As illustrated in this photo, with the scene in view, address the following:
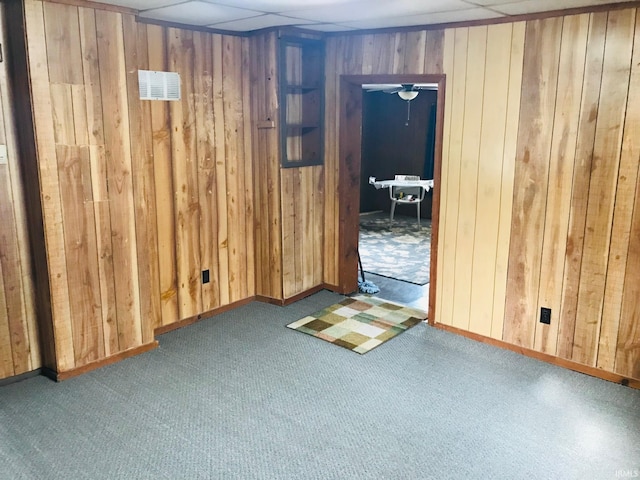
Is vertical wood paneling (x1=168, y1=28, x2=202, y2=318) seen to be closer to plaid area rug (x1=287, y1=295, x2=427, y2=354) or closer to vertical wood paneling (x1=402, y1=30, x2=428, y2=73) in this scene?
plaid area rug (x1=287, y1=295, x2=427, y2=354)

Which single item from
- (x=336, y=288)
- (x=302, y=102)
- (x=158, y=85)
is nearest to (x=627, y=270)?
(x=336, y=288)

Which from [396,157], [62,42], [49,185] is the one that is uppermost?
[62,42]

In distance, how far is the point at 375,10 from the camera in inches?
130

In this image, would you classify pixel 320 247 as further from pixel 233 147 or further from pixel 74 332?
pixel 74 332

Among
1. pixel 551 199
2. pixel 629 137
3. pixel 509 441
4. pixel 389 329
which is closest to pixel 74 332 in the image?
pixel 389 329

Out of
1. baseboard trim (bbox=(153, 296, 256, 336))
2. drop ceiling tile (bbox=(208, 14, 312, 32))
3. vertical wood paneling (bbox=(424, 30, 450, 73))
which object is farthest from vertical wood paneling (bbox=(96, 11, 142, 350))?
vertical wood paneling (bbox=(424, 30, 450, 73))

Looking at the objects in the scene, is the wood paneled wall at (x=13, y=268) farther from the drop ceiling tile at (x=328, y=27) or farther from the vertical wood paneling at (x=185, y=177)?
the drop ceiling tile at (x=328, y=27)

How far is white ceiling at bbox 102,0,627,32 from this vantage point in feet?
10.0

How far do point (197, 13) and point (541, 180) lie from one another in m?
2.44

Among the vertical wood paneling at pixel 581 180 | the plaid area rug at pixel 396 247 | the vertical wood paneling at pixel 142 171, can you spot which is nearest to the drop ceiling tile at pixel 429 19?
the vertical wood paneling at pixel 581 180

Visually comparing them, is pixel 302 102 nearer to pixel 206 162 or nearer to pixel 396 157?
pixel 206 162

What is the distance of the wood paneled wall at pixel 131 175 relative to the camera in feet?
10.2

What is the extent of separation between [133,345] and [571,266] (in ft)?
9.63

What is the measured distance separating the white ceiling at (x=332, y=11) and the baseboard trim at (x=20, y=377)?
7.53ft
